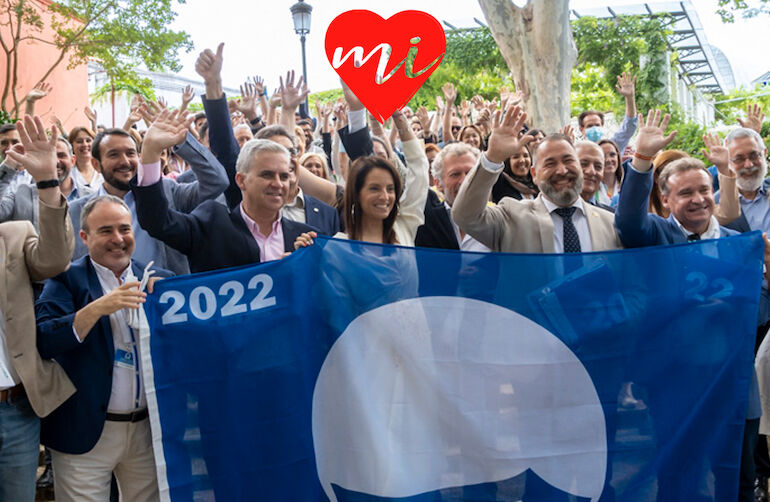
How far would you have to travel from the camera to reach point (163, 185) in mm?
4129

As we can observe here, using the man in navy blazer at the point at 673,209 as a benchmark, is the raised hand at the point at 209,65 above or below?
above

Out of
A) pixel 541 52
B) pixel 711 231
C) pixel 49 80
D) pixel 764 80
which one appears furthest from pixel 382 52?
pixel 764 80

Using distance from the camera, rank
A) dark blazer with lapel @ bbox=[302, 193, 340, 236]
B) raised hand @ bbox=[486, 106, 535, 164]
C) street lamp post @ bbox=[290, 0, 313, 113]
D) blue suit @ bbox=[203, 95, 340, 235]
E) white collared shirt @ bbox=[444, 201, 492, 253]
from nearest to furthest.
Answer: raised hand @ bbox=[486, 106, 535, 164] → white collared shirt @ bbox=[444, 201, 492, 253] → blue suit @ bbox=[203, 95, 340, 235] → dark blazer with lapel @ bbox=[302, 193, 340, 236] → street lamp post @ bbox=[290, 0, 313, 113]

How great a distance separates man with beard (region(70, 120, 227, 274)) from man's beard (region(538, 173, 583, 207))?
5.75 feet

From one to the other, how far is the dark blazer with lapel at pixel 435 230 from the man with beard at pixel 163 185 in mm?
1134

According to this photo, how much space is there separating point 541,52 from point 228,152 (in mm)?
8375

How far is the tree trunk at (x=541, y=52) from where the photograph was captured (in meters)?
11.7

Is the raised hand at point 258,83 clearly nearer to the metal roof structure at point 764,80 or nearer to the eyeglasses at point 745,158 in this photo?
the eyeglasses at point 745,158

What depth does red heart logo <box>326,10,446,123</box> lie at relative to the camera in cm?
534

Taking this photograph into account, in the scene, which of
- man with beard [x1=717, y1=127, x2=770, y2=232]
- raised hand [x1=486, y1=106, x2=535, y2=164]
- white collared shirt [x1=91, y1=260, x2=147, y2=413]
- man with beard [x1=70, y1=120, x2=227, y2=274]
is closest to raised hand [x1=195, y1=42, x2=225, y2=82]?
man with beard [x1=70, y1=120, x2=227, y2=274]

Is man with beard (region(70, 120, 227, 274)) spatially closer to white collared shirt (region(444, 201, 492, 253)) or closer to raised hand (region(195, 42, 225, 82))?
raised hand (region(195, 42, 225, 82))

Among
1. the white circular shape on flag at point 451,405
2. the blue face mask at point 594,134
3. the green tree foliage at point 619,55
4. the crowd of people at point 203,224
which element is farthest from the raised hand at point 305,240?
the green tree foliage at point 619,55

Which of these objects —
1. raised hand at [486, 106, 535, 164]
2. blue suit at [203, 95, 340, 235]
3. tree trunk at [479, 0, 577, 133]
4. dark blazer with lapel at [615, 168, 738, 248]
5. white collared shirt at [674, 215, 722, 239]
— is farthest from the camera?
tree trunk at [479, 0, 577, 133]

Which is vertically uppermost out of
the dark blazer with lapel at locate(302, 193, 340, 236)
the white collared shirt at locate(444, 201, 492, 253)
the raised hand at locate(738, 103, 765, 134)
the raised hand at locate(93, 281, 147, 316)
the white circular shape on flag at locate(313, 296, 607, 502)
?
the raised hand at locate(738, 103, 765, 134)
